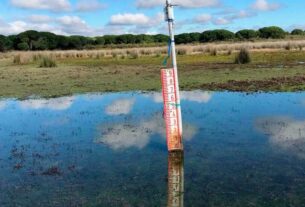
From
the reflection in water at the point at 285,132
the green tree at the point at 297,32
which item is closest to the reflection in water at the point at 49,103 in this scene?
the reflection in water at the point at 285,132

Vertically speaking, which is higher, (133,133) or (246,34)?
(246,34)

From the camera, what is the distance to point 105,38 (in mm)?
132250

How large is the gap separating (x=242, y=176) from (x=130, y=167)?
6.74 ft

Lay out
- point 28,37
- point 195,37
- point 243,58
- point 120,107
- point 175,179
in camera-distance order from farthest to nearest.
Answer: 1. point 195,37
2. point 28,37
3. point 243,58
4. point 120,107
5. point 175,179

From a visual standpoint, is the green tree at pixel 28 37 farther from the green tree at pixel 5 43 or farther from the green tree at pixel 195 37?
the green tree at pixel 195 37

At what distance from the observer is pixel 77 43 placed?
117500mm

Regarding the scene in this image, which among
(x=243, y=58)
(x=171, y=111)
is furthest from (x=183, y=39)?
(x=171, y=111)

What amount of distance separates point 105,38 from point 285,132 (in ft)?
407

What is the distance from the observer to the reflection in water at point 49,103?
16328 mm

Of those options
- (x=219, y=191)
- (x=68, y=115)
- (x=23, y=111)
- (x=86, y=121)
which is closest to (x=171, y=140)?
(x=219, y=191)

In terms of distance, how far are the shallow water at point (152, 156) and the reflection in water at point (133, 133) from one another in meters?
0.02

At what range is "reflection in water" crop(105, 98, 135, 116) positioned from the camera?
1463cm

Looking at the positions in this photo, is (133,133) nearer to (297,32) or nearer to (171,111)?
(171,111)

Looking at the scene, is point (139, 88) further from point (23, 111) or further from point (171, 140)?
point (171, 140)
